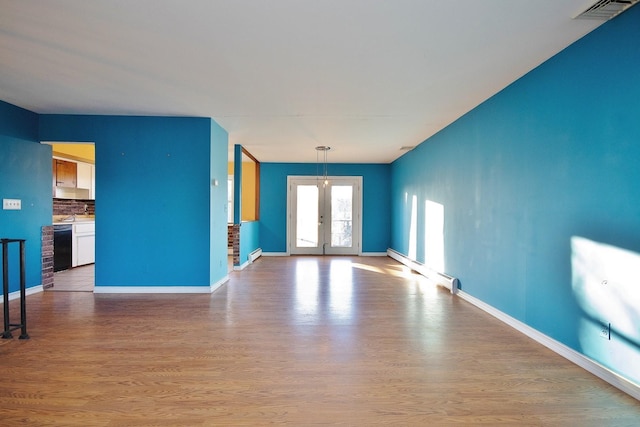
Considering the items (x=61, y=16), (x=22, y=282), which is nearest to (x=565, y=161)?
(x=61, y=16)

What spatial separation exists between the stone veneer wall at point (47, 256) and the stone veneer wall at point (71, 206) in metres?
2.22

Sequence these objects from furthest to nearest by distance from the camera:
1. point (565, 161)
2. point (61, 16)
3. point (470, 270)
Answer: point (470, 270) → point (565, 161) → point (61, 16)

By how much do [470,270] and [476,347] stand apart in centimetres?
165

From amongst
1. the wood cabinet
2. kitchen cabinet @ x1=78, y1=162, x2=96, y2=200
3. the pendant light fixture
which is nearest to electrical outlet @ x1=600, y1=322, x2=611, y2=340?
the pendant light fixture

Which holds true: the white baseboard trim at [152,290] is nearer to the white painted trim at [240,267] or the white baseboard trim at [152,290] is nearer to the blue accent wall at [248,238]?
the white painted trim at [240,267]

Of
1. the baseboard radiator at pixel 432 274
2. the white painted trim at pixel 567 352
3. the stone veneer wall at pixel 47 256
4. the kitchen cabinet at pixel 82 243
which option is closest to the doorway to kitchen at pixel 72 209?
the kitchen cabinet at pixel 82 243

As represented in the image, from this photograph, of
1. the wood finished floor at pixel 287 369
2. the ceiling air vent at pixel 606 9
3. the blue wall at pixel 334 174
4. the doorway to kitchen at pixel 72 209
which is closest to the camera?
the wood finished floor at pixel 287 369

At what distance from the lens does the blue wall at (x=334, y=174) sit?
28.2ft

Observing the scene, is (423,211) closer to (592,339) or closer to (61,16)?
(592,339)

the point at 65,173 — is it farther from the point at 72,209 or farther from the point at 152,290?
the point at 152,290

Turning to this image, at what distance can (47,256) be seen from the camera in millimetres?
4707

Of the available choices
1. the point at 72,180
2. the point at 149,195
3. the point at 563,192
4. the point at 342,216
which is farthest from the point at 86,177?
the point at 563,192

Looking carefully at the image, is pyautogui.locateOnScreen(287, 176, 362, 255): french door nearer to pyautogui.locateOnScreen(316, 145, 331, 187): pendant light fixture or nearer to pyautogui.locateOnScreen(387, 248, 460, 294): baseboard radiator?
pyautogui.locateOnScreen(316, 145, 331, 187): pendant light fixture

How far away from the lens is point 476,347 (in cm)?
277
